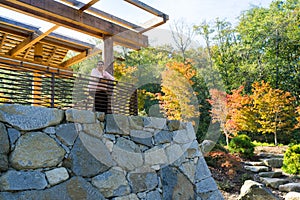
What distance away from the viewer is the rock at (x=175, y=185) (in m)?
3.85

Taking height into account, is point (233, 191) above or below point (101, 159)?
below

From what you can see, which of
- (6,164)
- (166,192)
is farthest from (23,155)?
(166,192)

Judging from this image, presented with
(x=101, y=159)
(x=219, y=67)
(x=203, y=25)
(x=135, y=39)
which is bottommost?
(x=101, y=159)

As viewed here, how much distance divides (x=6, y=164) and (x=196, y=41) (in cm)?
1537

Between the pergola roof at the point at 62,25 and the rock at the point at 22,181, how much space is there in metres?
2.19

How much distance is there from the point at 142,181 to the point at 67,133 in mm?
1235

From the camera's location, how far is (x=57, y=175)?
287 centimetres

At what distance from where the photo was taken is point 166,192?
151 inches

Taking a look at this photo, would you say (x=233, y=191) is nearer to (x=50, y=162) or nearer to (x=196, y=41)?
(x=50, y=162)

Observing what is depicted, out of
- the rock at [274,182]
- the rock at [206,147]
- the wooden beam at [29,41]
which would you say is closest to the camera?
the wooden beam at [29,41]

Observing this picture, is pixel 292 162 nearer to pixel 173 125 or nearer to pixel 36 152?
pixel 173 125

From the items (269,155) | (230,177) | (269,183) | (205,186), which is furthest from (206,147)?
(205,186)

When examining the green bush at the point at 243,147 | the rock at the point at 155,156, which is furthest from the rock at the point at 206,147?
the rock at the point at 155,156

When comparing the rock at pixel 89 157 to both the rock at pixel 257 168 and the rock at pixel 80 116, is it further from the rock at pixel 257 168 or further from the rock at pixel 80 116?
the rock at pixel 257 168
